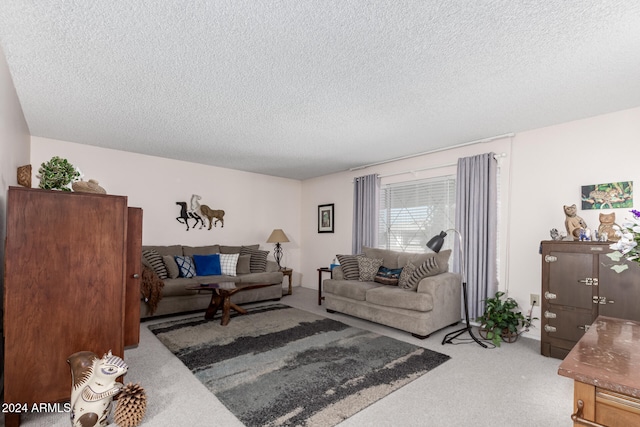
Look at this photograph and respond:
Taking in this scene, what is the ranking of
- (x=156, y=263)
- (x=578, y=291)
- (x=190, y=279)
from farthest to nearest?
(x=190, y=279) → (x=156, y=263) → (x=578, y=291)

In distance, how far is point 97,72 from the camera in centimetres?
239

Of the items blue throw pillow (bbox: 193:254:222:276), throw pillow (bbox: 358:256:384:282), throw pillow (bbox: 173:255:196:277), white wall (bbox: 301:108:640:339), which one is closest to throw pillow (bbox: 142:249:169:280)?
throw pillow (bbox: 173:255:196:277)

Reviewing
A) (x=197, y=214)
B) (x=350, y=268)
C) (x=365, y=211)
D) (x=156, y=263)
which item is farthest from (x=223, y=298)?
(x=365, y=211)

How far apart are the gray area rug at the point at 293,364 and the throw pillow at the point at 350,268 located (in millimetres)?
763

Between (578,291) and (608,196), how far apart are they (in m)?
1.02

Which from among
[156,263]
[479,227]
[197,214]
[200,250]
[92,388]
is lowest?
[92,388]

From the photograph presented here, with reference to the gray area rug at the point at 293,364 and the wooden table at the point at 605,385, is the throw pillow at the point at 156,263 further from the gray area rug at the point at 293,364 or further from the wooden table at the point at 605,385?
the wooden table at the point at 605,385

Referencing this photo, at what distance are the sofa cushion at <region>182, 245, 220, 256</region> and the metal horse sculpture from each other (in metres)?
0.45

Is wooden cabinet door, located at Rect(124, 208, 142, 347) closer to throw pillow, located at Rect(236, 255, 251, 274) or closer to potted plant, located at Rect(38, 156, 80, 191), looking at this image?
potted plant, located at Rect(38, 156, 80, 191)

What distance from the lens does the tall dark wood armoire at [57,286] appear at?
1.84 m

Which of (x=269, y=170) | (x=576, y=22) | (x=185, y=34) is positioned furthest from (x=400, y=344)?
(x=269, y=170)

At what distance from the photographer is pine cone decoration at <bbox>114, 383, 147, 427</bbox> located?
5.93ft

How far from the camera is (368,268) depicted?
450cm

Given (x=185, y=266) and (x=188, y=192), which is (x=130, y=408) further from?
(x=188, y=192)
